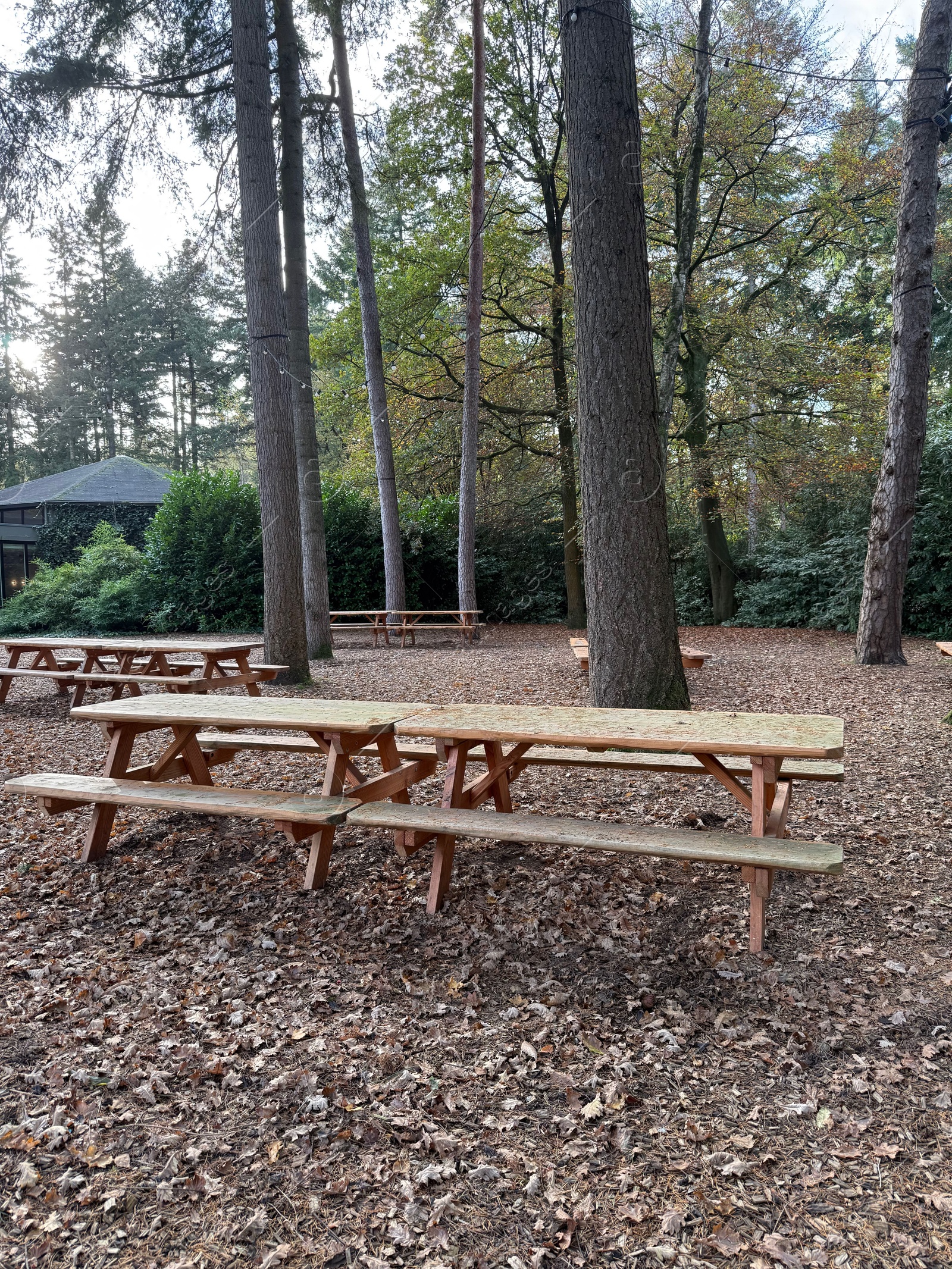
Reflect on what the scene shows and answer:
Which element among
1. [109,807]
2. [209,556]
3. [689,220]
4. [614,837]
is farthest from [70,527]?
[614,837]

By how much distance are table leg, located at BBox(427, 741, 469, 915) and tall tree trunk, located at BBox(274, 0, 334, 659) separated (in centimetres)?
647

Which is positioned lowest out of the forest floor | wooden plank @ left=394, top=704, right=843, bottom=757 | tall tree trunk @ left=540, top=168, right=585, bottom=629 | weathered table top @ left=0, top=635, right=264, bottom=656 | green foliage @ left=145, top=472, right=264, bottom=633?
the forest floor

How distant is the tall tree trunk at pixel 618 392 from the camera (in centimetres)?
517

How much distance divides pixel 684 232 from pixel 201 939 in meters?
9.74

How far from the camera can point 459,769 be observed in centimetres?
338

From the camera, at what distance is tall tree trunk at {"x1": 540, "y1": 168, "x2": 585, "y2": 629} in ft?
47.0

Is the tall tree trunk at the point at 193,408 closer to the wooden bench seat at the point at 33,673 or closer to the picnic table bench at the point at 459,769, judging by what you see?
the wooden bench seat at the point at 33,673

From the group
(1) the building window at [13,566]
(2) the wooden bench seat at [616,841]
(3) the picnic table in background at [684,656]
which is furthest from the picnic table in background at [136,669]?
(1) the building window at [13,566]

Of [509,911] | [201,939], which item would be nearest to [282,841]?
[201,939]

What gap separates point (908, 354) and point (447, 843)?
8.29m

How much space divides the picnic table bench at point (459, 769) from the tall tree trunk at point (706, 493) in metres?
10.7

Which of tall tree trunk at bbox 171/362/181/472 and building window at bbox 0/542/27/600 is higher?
tall tree trunk at bbox 171/362/181/472

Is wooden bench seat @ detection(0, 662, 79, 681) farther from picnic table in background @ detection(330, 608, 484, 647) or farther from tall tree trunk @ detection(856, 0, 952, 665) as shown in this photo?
tall tree trunk @ detection(856, 0, 952, 665)

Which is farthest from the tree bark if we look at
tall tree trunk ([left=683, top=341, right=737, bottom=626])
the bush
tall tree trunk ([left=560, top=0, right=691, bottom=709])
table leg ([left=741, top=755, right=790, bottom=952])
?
table leg ([left=741, top=755, right=790, bottom=952])
